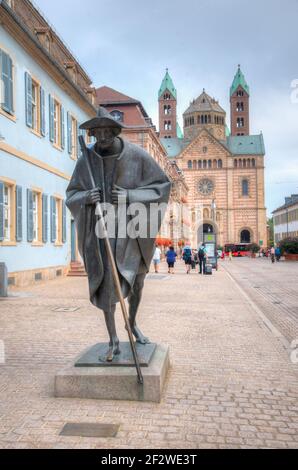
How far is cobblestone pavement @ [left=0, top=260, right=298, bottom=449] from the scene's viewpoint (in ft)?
12.1

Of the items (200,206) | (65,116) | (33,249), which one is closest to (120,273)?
(33,249)

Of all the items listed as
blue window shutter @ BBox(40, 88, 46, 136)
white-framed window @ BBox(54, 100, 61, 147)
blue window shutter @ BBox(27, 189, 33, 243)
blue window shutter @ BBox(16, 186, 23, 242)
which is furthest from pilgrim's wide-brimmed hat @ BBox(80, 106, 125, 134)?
white-framed window @ BBox(54, 100, 61, 147)

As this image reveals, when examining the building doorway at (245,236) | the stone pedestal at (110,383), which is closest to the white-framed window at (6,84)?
the stone pedestal at (110,383)

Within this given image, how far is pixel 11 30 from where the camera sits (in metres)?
16.3

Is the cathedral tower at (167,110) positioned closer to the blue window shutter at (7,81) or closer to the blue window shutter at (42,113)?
the blue window shutter at (42,113)

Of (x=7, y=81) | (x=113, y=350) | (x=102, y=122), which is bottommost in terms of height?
(x=113, y=350)

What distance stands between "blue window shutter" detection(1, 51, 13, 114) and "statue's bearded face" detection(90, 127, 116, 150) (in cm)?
1202

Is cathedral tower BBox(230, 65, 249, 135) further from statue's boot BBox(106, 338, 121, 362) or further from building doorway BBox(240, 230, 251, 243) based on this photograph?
statue's boot BBox(106, 338, 121, 362)

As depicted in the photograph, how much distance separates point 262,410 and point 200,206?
85166 mm

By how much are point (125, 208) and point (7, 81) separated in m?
12.8

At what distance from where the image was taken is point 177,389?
488 cm

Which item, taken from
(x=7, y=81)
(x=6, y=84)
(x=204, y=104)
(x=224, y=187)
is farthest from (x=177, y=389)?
(x=204, y=104)

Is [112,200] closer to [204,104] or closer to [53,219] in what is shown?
[53,219]
